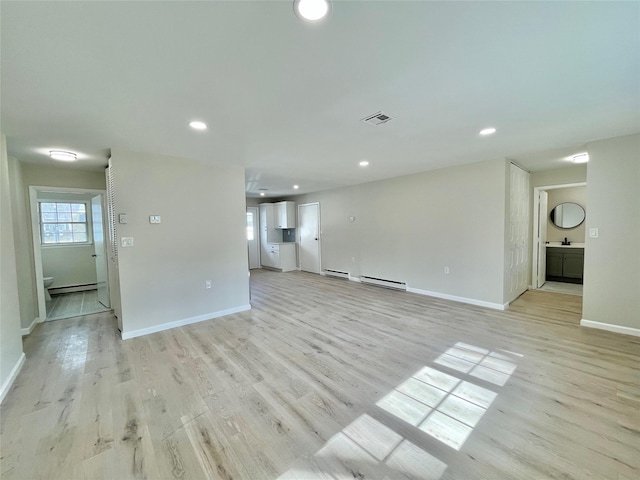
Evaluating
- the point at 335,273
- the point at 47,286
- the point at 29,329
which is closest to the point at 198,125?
the point at 29,329

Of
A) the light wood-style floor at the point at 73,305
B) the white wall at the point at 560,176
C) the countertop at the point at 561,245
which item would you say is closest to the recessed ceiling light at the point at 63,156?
the light wood-style floor at the point at 73,305

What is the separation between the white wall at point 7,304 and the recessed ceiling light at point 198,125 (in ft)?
5.95

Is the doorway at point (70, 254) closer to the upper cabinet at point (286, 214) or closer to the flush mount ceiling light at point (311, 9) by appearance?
the upper cabinet at point (286, 214)

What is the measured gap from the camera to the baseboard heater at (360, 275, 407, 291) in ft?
17.9

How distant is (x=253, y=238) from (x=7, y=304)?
6.39m

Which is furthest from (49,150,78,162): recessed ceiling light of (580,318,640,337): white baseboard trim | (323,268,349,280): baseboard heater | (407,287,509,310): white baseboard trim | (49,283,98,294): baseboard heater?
(580,318,640,337): white baseboard trim

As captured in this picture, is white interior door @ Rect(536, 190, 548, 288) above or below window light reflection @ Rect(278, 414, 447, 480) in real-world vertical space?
above

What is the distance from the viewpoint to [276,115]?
227cm

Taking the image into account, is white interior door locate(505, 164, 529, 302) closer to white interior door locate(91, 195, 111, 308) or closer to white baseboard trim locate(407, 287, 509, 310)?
white baseboard trim locate(407, 287, 509, 310)

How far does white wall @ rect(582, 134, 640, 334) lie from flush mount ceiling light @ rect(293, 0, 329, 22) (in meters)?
3.94

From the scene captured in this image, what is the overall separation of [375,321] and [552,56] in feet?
10.5

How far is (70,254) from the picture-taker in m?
5.71

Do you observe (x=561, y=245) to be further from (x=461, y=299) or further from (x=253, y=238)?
(x=253, y=238)

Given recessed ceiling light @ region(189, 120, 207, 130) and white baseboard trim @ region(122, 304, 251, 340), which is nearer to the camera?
recessed ceiling light @ region(189, 120, 207, 130)
